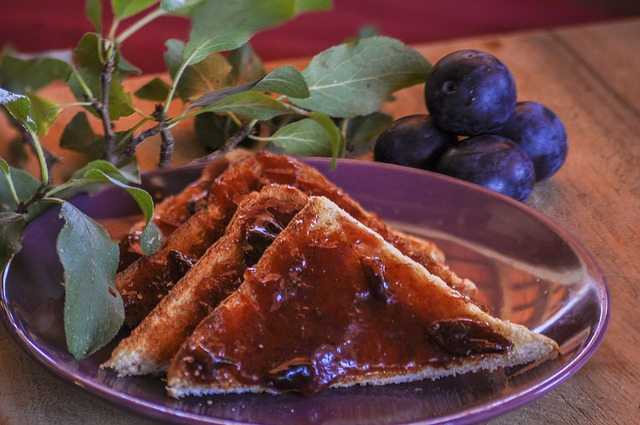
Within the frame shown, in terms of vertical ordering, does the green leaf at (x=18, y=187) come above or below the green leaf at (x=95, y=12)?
below

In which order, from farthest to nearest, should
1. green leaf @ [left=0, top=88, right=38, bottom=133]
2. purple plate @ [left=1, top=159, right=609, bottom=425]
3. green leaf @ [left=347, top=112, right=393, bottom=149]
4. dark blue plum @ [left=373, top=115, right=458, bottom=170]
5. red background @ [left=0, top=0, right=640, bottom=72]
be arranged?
red background @ [left=0, top=0, right=640, bottom=72] → green leaf @ [left=347, top=112, right=393, bottom=149] → dark blue plum @ [left=373, top=115, right=458, bottom=170] → green leaf @ [left=0, top=88, right=38, bottom=133] → purple plate @ [left=1, top=159, right=609, bottom=425]

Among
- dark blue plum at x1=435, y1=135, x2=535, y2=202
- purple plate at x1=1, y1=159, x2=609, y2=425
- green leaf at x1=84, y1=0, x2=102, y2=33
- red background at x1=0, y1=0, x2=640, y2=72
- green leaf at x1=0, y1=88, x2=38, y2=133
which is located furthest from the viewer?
red background at x1=0, y1=0, x2=640, y2=72

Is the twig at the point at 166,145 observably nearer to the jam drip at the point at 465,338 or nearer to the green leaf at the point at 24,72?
the green leaf at the point at 24,72

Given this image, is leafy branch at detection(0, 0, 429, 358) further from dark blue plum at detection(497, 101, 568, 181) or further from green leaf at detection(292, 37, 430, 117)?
dark blue plum at detection(497, 101, 568, 181)

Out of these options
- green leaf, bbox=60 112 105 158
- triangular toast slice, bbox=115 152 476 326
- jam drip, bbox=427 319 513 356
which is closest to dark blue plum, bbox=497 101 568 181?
triangular toast slice, bbox=115 152 476 326

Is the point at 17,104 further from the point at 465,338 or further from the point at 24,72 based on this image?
the point at 24,72

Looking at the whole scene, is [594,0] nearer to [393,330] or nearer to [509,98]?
[509,98]

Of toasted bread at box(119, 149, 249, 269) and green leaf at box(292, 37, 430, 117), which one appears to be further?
green leaf at box(292, 37, 430, 117)

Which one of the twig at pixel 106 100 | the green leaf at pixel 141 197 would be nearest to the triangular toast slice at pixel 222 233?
the green leaf at pixel 141 197
